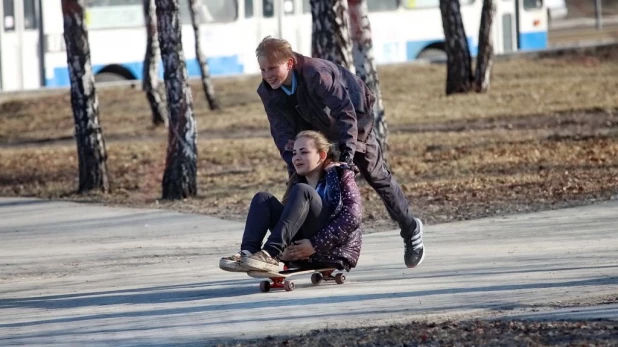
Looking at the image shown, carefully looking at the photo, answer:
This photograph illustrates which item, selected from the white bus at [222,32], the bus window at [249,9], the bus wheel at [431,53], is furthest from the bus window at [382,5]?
the bus window at [249,9]

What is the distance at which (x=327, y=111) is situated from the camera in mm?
7887

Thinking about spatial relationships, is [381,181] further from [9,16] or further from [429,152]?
[9,16]

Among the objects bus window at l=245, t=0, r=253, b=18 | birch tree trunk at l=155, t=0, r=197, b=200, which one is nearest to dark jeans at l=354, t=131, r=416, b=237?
birch tree trunk at l=155, t=0, r=197, b=200

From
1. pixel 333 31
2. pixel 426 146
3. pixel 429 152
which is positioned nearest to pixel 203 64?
pixel 426 146

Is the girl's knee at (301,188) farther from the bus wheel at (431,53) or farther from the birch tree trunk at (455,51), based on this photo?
the bus wheel at (431,53)

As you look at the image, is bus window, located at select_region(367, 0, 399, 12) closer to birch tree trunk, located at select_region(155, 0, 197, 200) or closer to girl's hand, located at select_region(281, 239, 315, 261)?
birch tree trunk, located at select_region(155, 0, 197, 200)

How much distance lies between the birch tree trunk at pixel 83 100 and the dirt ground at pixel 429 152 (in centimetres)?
31

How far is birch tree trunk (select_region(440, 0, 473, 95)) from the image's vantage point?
2406 cm

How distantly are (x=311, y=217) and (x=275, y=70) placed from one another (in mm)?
879

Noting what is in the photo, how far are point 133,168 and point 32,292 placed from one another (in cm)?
873

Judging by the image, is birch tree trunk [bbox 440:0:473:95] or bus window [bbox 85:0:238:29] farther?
bus window [bbox 85:0:238:29]

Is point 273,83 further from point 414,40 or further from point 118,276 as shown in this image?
point 414,40

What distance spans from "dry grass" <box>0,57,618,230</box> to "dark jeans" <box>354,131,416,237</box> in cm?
270

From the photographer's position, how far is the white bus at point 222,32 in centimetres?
2480
